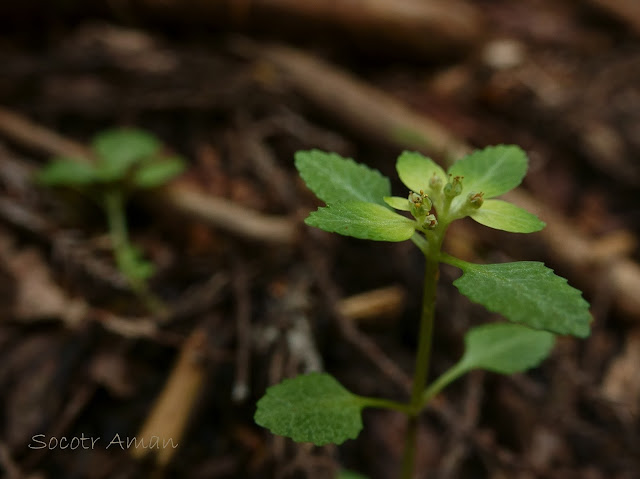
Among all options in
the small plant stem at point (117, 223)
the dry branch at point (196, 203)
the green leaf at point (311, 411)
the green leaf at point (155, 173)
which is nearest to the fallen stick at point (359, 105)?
the dry branch at point (196, 203)

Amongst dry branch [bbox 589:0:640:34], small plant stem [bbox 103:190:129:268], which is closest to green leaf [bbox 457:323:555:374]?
small plant stem [bbox 103:190:129:268]

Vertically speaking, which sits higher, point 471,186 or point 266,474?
point 471,186

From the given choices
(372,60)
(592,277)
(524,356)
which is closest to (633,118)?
(592,277)

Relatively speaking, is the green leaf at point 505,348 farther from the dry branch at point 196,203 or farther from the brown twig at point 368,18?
the brown twig at point 368,18

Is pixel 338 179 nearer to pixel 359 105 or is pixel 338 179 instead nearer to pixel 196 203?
pixel 196 203

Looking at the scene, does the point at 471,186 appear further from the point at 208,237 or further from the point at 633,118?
the point at 633,118
